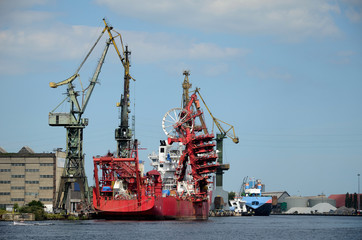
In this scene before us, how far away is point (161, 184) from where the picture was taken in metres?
100

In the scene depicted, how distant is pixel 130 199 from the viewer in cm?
9831

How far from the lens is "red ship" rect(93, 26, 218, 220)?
96.6 meters

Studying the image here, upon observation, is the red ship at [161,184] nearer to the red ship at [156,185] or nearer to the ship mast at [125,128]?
the red ship at [156,185]

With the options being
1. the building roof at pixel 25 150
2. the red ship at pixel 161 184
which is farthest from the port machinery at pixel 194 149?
the building roof at pixel 25 150

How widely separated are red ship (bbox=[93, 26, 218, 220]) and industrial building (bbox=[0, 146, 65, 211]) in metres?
28.8

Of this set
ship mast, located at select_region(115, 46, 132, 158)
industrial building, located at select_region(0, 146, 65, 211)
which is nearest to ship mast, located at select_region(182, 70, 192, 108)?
ship mast, located at select_region(115, 46, 132, 158)

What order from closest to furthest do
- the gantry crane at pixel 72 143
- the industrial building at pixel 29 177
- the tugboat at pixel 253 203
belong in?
the gantry crane at pixel 72 143 → the industrial building at pixel 29 177 → the tugboat at pixel 253 203

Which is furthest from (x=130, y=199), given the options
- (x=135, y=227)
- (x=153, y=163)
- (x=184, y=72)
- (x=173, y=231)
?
(x=184, y=72)

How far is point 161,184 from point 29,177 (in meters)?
45.4

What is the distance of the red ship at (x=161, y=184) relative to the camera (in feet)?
317

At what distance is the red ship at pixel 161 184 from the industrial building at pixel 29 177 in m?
28.8

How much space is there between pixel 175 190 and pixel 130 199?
1567cm

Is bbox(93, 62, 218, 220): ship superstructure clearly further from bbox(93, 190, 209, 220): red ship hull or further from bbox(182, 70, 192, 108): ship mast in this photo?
bbox(182, 70, 192, 108): ship mast

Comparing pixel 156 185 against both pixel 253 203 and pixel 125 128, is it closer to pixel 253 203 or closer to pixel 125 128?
pixel 125 128
